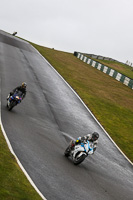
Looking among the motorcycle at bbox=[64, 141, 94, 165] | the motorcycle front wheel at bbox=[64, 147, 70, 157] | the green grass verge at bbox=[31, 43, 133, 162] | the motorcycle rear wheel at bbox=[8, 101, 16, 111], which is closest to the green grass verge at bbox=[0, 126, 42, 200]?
the motorcycle at bbox=[64, 141, 94, 165]

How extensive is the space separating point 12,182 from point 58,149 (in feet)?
18.8

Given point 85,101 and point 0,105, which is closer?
point 0,105

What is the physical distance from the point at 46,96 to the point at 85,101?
17.7 ft

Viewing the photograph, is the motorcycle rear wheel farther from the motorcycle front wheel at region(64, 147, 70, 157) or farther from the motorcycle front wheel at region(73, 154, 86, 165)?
the motorcycle front wheel at region(73, 154, 86, 165)

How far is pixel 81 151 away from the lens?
45.0 feet

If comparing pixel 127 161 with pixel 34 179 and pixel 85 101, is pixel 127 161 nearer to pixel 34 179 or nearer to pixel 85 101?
pixel 34 179

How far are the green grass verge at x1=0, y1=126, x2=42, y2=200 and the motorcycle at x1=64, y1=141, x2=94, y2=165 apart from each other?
3.23 meters

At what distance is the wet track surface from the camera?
A: 38.0 feet

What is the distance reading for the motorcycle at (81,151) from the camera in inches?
540

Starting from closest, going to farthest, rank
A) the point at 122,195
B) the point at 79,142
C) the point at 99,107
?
the point at 122,195 < the point at 79,142 < the point at 99,107

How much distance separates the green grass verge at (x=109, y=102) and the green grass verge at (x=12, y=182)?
34.2 ft

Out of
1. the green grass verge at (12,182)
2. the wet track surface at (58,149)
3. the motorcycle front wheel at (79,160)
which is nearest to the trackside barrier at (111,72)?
the wet track surface at (58,149)

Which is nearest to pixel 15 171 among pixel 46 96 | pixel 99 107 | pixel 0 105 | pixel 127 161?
pixel 0 105

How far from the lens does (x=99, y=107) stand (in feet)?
96.4
